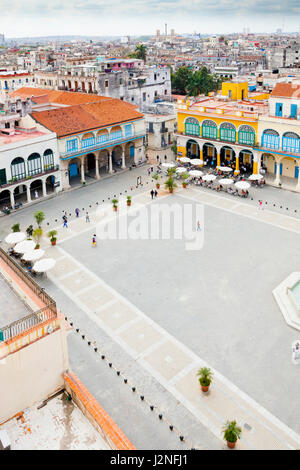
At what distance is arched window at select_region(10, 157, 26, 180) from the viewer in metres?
42.7

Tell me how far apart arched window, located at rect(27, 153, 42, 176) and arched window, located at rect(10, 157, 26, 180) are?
779 mm

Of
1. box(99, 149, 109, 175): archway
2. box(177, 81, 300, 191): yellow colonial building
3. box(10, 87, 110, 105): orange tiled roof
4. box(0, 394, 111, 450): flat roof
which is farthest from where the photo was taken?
box(10, 87, 110, 105): orange tiled roof

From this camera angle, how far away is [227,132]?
5181cm

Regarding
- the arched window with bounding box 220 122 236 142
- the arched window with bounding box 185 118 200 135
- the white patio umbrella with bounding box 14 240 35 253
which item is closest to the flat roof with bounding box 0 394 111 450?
the white patio umbrella with bounding box 14 240 35 253

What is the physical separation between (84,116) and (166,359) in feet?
121

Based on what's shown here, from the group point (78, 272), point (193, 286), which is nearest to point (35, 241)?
point (78, 272)

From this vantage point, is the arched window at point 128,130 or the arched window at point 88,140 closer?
the arched window at point 88,140

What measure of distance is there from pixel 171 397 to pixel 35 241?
2109 cm

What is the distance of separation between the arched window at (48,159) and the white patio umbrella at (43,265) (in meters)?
18.0

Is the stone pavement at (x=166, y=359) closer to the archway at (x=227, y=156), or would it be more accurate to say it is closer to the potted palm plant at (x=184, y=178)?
the potted palm plant at (x=184, y=178)

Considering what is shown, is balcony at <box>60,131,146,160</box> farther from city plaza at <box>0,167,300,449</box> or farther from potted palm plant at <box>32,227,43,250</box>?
potted palm plant at <box>32,227,43,250</box>

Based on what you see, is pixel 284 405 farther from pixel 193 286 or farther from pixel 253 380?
pixel 193 286

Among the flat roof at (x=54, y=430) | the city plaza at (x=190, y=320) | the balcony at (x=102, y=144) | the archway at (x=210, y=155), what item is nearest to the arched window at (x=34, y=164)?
the balcony at (x=102, y=144)

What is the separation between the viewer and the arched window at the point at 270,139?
1860 inches
